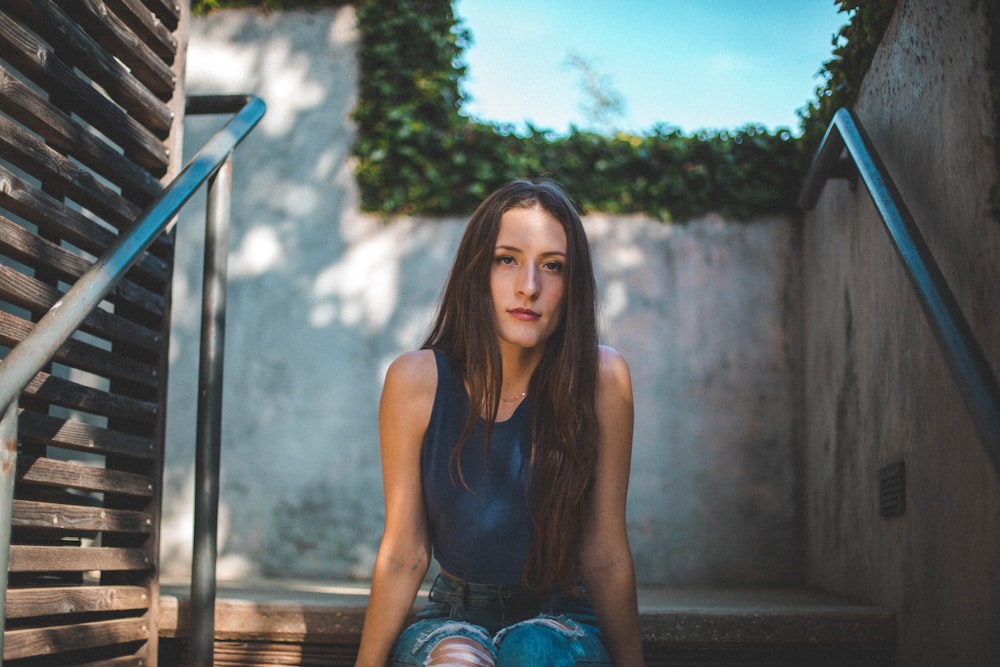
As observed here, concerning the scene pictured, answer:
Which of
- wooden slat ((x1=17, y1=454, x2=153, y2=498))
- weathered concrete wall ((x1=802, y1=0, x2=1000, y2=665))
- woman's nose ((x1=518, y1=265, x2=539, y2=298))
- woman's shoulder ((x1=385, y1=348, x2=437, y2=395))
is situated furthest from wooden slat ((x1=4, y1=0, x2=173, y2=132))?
weathered concrete wall ((x1=802, y1=0, x2=1000, y2=665))

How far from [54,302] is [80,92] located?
1.54ft

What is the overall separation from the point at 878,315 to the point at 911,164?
0.54m

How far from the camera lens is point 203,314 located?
221 cm

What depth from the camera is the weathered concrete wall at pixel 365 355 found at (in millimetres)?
4117

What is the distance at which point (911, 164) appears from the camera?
7.20ft

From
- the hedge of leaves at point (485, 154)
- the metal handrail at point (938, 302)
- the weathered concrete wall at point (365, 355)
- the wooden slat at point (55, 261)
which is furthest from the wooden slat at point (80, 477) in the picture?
the hedge of leaves at point (485, 154)

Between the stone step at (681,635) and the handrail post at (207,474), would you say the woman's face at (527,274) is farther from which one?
the stone step at (681,635)

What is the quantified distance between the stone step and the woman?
605 mm

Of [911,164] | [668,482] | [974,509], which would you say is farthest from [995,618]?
[668,482]

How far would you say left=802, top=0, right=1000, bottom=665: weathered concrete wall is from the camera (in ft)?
5.61

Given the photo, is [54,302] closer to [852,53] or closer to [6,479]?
[6,479]

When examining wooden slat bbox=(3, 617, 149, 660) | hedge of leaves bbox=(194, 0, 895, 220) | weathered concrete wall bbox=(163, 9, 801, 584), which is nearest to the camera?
wooden slat bbox=(3, 617, 149, 660)

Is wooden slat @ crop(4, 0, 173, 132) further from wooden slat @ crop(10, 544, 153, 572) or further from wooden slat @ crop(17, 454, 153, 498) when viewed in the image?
wooden slat @ crop(10, 544, 153, 572)

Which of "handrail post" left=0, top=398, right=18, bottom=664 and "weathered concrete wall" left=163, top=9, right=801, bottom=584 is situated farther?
"weathered concrete wall" left=163, top=9, right=801, bottom=584
